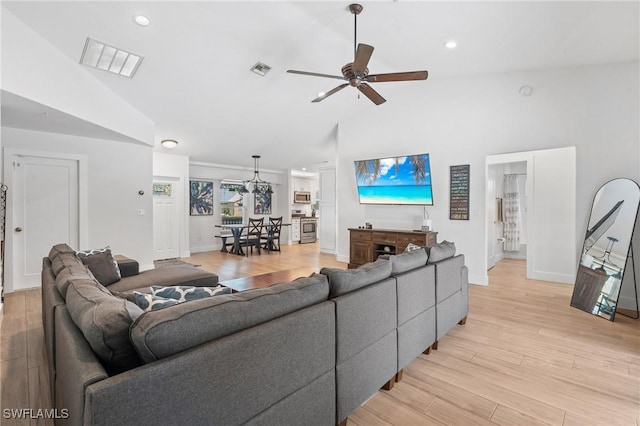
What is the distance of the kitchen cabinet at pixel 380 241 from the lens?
514 cm

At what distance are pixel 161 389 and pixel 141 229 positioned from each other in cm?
529

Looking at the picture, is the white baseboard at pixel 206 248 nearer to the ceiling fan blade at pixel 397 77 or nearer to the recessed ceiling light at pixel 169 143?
the recessed ceiling light at pixel 169 143

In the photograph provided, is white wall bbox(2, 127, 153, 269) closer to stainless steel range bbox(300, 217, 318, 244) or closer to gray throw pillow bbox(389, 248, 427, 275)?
gray throw pillow bbox(389, 248, 427, 275)

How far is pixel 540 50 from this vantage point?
12.0ft

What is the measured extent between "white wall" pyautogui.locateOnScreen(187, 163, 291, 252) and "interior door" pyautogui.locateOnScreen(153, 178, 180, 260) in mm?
777

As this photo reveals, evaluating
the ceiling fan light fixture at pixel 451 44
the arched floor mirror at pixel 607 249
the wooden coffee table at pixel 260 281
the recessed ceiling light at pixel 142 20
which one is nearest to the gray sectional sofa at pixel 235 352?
the wooden coffee table at pixel 260 281

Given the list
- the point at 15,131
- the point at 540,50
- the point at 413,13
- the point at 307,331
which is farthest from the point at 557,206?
the point at 15,131

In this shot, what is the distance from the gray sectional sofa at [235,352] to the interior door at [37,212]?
3330 millimetres

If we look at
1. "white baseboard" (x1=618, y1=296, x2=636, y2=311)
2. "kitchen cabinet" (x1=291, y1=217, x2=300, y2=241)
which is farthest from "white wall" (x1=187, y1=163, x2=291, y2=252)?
"white baseboard" (x1=618, y1=296, x2=636, y2=311)

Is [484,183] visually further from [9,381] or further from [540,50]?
[9,381]

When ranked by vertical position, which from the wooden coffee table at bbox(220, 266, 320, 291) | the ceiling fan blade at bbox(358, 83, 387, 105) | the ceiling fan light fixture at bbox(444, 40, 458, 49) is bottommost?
the wooden coffee table at bbox(220, 266, 320, 291)

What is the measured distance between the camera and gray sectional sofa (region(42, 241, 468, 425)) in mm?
983

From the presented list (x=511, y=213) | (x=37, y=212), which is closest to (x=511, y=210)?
(x=511, y=213)

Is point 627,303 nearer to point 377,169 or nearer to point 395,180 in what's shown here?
point 395,180
